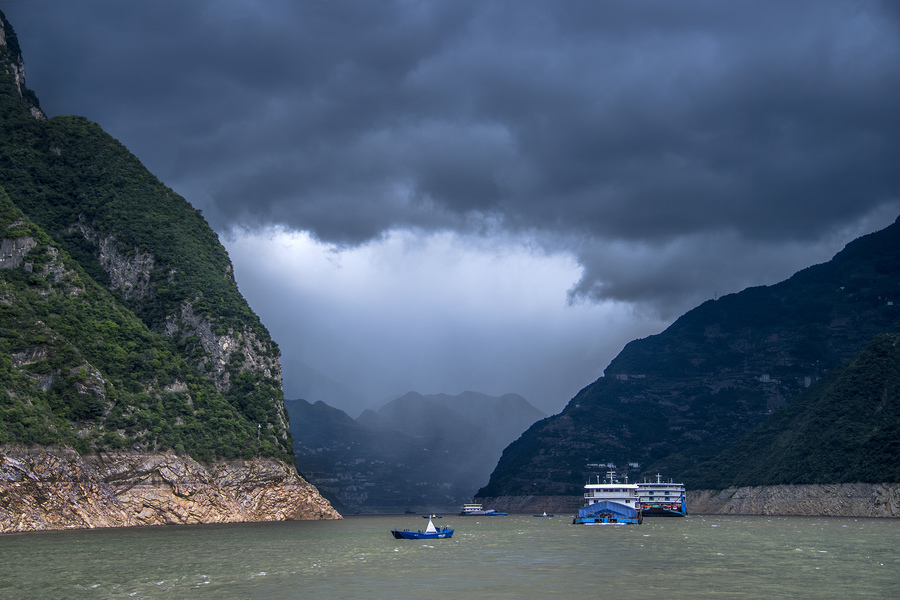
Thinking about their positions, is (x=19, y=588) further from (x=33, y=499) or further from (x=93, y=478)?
(x=93, y=478)

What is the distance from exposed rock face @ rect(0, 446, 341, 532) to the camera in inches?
4894

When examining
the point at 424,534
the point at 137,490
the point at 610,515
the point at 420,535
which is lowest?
the point at 420,535

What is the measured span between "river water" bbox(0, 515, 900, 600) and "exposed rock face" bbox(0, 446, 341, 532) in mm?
11584

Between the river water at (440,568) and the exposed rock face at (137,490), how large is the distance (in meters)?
11.6

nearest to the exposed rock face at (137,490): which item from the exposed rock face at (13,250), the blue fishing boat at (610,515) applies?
the exposed rock face at (13,250)

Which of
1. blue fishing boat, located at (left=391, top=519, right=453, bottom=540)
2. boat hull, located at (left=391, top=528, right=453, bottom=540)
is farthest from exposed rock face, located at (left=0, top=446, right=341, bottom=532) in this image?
blue fishing boat, located at (left=391, top=519, right=453, bottom=540)

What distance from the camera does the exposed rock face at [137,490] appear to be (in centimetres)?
12431

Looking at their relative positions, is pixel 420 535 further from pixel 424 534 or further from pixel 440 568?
pixel 440 568

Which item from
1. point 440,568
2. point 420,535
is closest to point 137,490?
→ point 420,535

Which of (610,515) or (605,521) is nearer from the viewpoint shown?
(605,521)

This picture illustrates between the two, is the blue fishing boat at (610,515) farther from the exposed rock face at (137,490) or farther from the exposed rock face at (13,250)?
the exposed rock face at (13,250)

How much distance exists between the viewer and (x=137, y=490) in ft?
494

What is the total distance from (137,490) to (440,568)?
94.2 metres

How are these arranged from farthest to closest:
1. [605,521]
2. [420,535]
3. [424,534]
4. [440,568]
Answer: [605,521] < [424,534] < [420,535] < [440,568]
